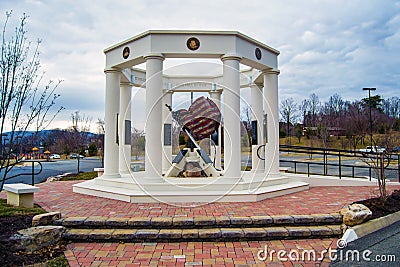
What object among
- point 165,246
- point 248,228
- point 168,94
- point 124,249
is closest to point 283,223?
point 248,228

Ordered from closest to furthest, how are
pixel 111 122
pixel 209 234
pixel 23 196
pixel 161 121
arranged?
pixel 209 234, pixel 23 196, pixel 161 121, pixel 111 122

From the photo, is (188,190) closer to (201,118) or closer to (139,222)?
(139,222)

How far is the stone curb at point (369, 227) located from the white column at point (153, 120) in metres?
4.37

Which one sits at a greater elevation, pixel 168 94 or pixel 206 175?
pixel 168 94

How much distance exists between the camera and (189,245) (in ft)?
15.7

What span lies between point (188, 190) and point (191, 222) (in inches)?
82.6

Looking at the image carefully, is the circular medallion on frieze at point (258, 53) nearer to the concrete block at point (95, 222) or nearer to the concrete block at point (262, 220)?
the concrete block at point (262, 220)

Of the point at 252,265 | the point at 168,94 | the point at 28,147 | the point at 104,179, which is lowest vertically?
the point at 252,265

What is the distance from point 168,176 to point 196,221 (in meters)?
4.66

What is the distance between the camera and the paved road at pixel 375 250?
4027 millimetres

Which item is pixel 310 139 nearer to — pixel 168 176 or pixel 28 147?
pixel 168 176

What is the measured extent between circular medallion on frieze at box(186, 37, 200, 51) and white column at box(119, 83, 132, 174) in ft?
11.1

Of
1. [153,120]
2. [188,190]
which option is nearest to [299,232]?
[188,190]

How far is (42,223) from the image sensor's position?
516 cm
